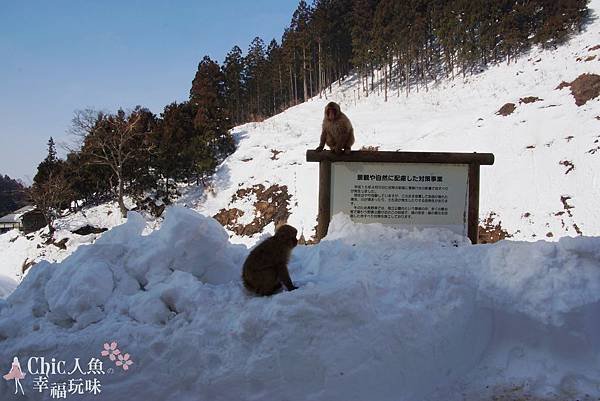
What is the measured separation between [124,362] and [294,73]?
43.5 metres

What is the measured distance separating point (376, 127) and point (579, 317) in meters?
24.1

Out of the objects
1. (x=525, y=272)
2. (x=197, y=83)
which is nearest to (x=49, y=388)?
(x=525, y=272)

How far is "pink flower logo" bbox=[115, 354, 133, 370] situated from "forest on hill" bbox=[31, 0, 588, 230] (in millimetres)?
20495

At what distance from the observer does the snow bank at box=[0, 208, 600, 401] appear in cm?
313

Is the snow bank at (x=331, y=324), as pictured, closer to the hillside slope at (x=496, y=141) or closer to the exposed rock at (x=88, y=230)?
the hillside slope at (x=496, y=141)

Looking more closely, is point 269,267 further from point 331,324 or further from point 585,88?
point 585,88

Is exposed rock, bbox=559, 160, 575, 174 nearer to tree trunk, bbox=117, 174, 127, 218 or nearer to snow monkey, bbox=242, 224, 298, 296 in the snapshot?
snow monkey, bbox=242, 224, 298, 296

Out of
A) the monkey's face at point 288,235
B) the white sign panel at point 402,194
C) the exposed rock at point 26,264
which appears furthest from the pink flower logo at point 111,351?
the exposed rock at point 26,264

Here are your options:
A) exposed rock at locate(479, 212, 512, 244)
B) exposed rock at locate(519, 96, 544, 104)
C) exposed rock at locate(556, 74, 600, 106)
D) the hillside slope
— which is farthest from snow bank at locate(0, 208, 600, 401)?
exposed rock at locate(519, 96, 544, 104)

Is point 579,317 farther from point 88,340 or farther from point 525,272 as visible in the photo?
point 88,340

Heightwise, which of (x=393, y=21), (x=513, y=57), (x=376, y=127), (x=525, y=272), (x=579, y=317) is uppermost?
(x=393, y=21)

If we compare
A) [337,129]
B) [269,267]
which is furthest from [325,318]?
[337,129]

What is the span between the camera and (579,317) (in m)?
3.44

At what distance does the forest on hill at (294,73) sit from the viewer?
23.8 m
